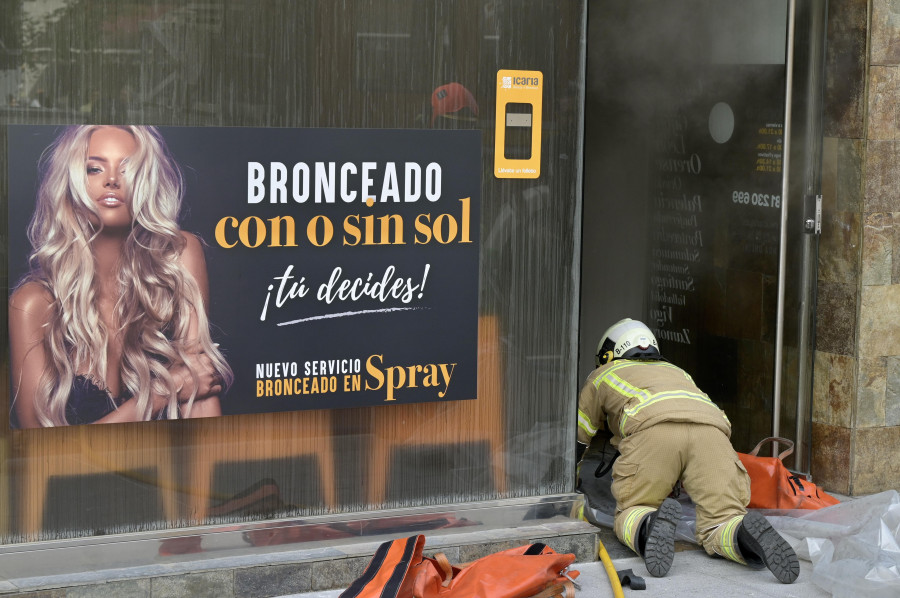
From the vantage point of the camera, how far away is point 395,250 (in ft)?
17.3

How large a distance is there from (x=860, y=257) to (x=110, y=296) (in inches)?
158

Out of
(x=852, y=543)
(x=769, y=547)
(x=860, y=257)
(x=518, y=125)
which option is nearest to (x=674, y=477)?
(x=769, y=547)

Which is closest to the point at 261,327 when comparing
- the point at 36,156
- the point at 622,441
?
the point at 36,156

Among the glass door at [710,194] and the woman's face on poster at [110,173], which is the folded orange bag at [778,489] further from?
the woman's face on poster at [110,173]

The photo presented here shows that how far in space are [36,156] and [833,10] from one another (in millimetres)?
4312

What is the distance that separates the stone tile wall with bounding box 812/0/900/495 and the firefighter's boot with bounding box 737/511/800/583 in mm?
1503

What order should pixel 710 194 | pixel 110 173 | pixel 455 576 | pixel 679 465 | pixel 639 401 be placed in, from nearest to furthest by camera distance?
1. pixel 110 173
2. pixel 455 576
3. pixel 679 465
4. pixel 639 401
5. pixel 710 194

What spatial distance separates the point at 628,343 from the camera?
6434mm

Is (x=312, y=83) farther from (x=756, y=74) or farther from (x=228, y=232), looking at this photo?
(x=756, y=74)

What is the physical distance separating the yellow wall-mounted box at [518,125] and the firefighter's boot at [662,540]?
1.63 metres

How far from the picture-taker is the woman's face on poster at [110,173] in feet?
15.6

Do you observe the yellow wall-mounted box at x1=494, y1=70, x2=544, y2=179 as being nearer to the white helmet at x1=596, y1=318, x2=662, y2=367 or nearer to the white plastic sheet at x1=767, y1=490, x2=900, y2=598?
the white helmet at x1=596, y1=318, x2=662, y2=367

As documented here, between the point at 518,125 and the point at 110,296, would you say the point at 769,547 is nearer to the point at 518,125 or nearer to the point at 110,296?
the point at 518,125

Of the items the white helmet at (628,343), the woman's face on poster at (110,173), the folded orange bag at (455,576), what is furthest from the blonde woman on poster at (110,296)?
the white helmet at (628,343)
